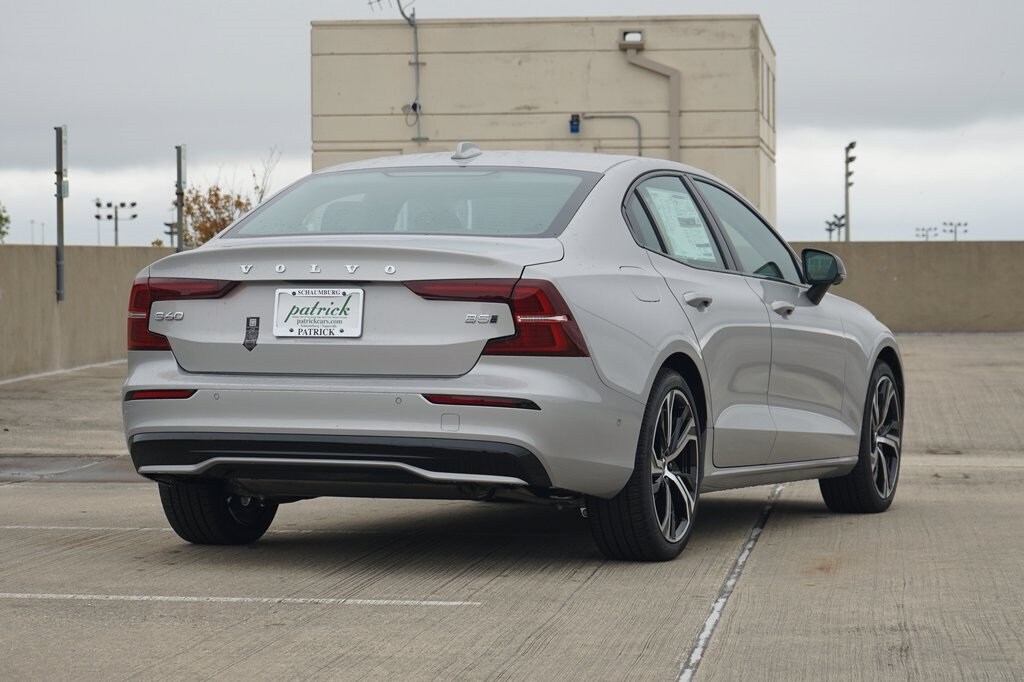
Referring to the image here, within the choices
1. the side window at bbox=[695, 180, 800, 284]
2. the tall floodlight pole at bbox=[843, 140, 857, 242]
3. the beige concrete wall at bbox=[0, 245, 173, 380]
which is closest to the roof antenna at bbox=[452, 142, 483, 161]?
the side window at bbox=[695, 180, 800, 284]

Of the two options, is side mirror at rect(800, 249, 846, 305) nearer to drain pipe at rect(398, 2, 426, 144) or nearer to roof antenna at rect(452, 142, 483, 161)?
roof antenna at rect(452, 142, 483, 161)

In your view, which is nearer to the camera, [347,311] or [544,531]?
[347,311]

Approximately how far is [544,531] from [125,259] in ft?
51.0

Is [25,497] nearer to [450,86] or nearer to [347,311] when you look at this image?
[347,311]

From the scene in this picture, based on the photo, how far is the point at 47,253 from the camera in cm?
1939

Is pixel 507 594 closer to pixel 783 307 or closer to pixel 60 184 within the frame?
pixel 783 307

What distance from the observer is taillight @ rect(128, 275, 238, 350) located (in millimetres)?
6414

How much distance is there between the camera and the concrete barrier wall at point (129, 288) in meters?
18.4

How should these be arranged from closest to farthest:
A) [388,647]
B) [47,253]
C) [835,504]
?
[388,647]
[835,504]
[47,253]

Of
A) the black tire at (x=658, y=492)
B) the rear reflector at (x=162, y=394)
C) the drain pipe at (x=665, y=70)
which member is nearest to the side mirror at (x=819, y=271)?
the black tire at (x=658, y=492)

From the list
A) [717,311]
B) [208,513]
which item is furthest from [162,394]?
[717,311]

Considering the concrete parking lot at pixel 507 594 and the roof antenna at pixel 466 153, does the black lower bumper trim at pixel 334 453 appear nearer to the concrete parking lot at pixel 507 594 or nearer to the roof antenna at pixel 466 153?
the concrete parking lot at pixel 507 594

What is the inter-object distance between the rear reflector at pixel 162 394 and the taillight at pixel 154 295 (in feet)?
0.56

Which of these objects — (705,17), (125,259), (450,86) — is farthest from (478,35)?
(125,259)
